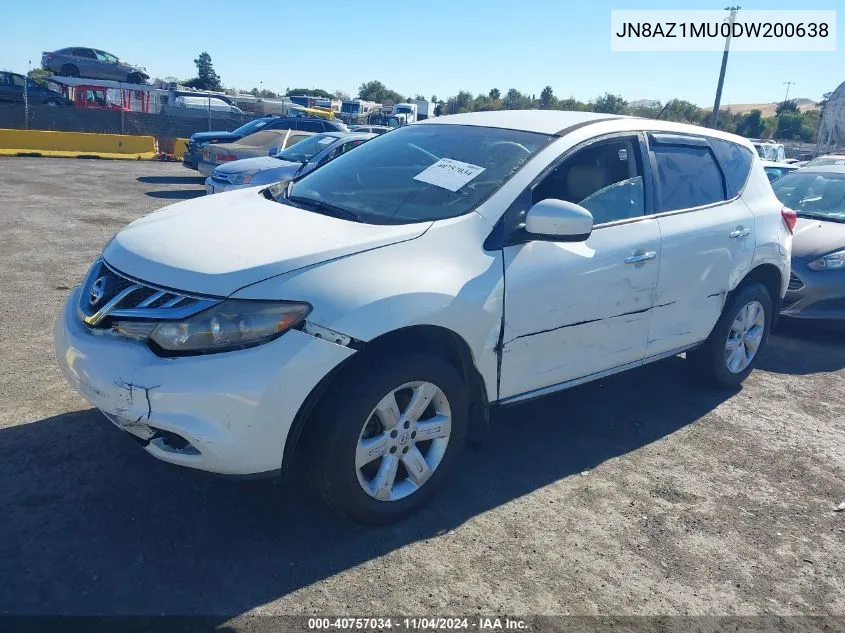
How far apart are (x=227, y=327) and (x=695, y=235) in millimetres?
2942

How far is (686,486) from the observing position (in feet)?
12.5

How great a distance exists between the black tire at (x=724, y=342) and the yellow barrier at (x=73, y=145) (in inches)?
749

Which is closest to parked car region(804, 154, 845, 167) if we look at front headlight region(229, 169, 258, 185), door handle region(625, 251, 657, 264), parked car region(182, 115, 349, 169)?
door handle region(625, 251, 657, 264)

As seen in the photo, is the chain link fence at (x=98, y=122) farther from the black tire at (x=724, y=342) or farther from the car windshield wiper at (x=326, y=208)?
the black tire at (x=724, y=342)

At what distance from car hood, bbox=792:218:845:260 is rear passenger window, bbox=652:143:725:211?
2552 millimetres

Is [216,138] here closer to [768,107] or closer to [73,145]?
[73,145]

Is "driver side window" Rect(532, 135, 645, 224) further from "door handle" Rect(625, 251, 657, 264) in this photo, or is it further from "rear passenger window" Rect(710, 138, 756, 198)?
"rear passenger window" Rect(710, 138, 756, 198)

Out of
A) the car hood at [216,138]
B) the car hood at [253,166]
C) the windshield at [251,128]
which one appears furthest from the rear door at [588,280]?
the windshield at [251,128]

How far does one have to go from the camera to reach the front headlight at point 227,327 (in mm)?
2746

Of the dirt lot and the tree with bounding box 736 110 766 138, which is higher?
the tree with bounding box 736 110 766 138

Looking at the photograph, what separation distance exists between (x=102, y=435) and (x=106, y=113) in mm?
24056

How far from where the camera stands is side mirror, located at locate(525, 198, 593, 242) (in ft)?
10.9

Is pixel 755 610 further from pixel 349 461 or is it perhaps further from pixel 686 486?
pixel 349 461

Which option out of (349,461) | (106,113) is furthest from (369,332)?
(106,113)
